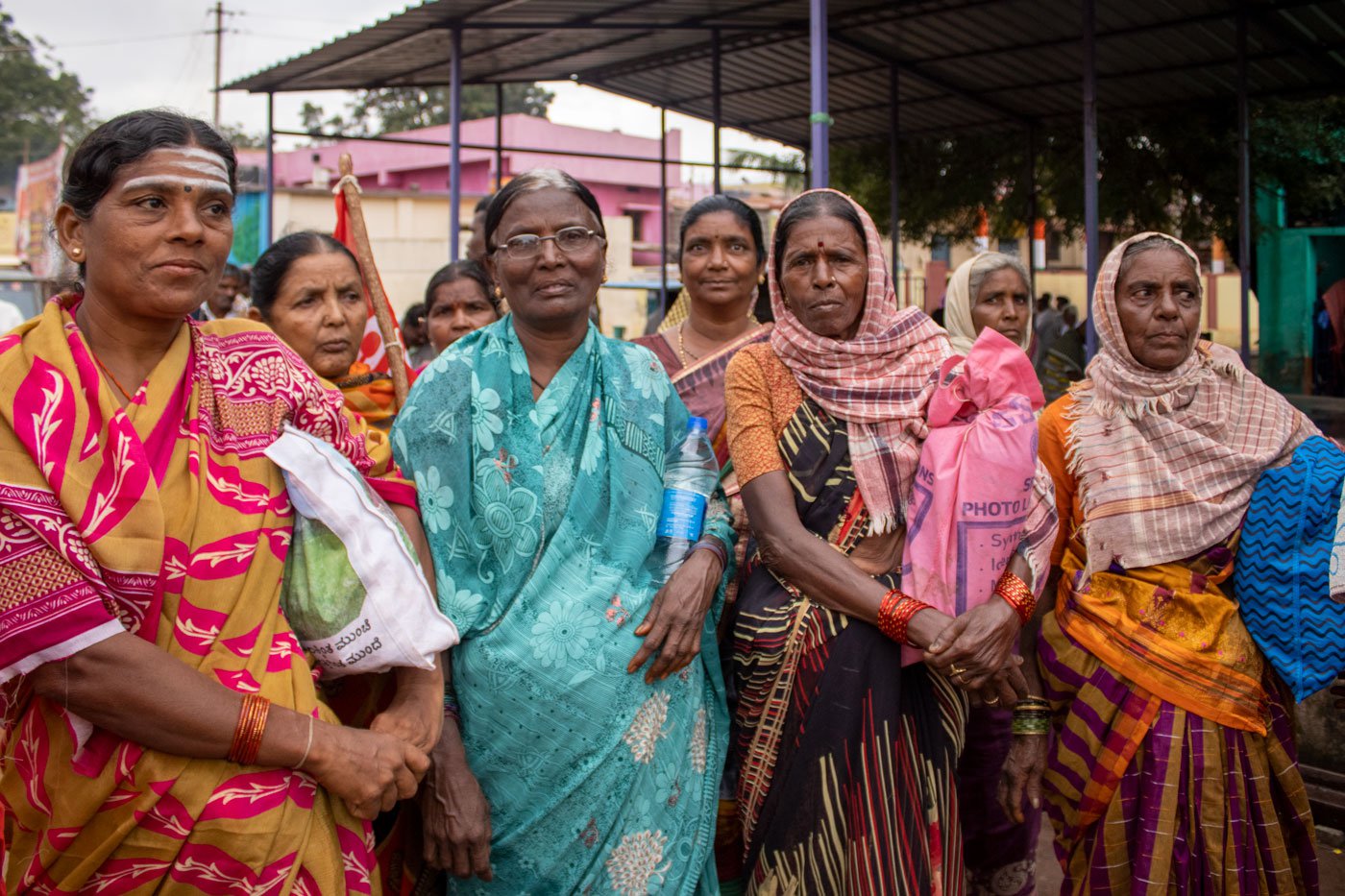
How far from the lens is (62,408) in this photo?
172 cm

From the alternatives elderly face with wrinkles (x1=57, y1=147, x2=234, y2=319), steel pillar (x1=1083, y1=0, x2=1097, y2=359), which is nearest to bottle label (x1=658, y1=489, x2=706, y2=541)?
elderly face with wrinkles (x1=57, y1=147, x2=234, y2=319)

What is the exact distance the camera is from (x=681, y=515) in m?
2.51

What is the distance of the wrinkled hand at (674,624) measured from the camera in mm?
2334

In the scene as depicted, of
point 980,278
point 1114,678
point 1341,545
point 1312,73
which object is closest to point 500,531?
point 1114,678

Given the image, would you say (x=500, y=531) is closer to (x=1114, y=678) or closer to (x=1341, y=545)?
(x=1114, y=678)

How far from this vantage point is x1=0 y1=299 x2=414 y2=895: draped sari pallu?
1.67 m

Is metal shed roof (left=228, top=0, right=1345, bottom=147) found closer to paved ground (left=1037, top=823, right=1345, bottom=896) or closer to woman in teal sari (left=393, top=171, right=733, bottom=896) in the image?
woman in teal sari (left=393, top=171, right=733, bottom=896)

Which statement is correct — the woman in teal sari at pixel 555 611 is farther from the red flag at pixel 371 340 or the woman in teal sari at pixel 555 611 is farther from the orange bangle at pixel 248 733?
the red flag at pixel 371 340

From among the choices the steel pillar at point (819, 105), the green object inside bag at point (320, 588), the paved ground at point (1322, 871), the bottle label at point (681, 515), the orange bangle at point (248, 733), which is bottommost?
the paved ground at point (1322, 871)

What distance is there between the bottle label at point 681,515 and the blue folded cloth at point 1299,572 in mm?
1467

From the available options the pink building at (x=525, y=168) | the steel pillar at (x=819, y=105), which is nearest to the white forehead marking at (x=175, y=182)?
the steel pillar at (x=819, y=105)

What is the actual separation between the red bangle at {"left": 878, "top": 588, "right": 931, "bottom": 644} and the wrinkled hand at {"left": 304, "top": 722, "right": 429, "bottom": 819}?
3.45 feet

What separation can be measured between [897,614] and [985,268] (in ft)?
7.95

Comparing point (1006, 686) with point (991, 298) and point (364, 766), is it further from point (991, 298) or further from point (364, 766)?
point (991, 298)
